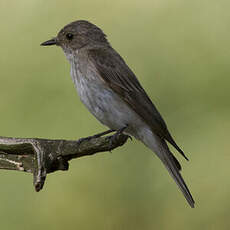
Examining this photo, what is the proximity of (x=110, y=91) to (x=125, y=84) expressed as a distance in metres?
0.16

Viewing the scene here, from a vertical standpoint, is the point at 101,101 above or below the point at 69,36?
below

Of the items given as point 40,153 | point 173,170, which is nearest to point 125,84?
point 173,170

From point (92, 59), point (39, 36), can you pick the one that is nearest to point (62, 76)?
point (39, 36)

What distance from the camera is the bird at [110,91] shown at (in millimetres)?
3184

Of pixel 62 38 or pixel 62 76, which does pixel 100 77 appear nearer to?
pixel 62 38

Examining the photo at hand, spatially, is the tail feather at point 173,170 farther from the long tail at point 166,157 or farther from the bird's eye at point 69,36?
the bird's eye at point 69,36

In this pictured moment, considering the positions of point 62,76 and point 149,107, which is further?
point 62,76

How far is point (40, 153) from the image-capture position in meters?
1.79

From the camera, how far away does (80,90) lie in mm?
3230

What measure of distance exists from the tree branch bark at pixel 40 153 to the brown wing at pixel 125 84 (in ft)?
4.35

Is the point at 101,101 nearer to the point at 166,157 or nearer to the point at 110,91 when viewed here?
the point at 110,91

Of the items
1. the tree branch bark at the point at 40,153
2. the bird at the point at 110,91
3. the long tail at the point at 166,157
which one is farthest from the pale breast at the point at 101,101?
the tree branch bark at the point at 40,153

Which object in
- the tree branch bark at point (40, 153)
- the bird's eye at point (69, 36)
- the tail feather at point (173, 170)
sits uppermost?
the bird's eye at point (69, 36)

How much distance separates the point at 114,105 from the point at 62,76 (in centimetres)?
92
